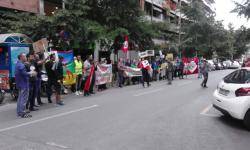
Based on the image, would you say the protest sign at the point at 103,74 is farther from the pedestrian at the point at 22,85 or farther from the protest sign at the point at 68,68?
the pedestrian at the point at 22,85

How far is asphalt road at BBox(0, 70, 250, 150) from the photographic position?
6.26 metres

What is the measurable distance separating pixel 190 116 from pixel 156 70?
15620 millimetres

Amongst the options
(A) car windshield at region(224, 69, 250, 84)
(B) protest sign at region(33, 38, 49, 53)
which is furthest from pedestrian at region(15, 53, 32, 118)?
(A) car windshield at region(224, 69, 250, 84)

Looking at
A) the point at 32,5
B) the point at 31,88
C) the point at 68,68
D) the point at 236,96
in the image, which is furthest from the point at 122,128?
the point at 32,5

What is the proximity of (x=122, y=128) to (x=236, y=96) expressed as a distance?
2902 millimetres

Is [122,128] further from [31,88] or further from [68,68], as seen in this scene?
[68,68]

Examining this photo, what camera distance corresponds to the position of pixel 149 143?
20.9 ft

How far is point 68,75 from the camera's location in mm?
15508

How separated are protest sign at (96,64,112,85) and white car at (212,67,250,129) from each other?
9369 millimetres

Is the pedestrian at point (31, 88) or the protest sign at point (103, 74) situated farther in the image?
the protest sign at point (103, 74)

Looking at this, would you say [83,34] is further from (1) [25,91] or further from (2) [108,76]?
(1) [25,91]

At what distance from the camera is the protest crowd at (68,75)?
30.8ft

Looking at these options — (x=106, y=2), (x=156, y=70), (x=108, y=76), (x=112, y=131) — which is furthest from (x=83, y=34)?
(x=112, y=131)

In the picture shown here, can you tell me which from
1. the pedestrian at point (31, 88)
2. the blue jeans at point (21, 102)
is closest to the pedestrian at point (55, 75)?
the pedestrian at point (31, 88)
